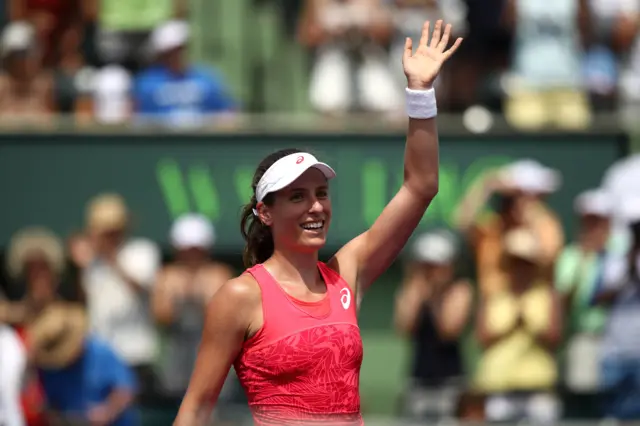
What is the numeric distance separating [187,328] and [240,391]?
618mm

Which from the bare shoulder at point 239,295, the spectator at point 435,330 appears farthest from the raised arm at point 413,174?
the spectator at point 435,330

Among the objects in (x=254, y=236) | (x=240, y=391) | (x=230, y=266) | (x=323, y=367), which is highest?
(x=254, y=236)

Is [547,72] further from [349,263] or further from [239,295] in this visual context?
[239,295]

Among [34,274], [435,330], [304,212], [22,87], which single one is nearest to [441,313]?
[435,330]

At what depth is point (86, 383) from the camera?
27.0 ft

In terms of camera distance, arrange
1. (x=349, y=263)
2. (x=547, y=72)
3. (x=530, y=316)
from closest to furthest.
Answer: (x=349, y=263), (x=530, y=316), (x=547, y=72)

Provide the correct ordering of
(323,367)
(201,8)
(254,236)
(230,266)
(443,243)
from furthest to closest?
(201,8)
(230,266)
(443,243)
(254,236)
(323,367)

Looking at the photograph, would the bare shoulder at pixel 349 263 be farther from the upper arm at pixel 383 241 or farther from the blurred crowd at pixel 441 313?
the blurred crowd at pixel 441 313

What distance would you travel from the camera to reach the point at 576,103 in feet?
32.1

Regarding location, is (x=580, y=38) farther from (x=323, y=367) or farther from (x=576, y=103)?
(x=323, y=367)

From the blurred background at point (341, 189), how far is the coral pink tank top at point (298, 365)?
11.9ft

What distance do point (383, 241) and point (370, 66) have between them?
18.2 ft

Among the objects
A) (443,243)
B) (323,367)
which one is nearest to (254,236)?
(323,367)

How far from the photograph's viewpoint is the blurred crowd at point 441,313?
321 inches
